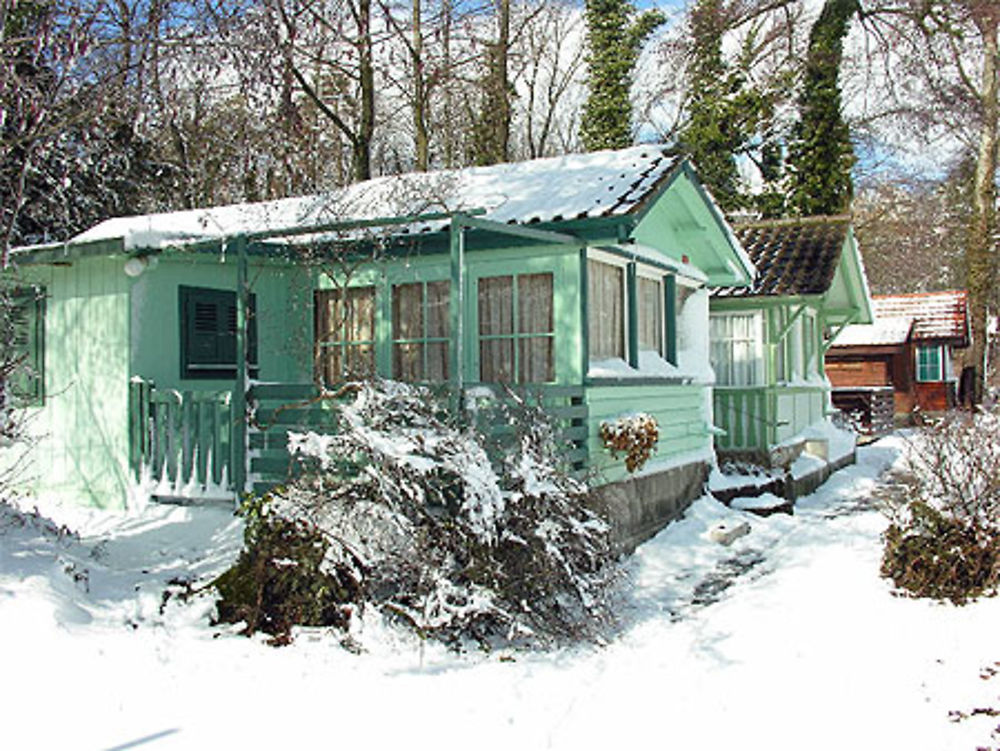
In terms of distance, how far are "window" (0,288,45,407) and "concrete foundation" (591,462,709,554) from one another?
6096mm

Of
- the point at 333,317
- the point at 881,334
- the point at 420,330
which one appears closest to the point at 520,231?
the point at 420,330

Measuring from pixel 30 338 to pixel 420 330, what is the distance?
419cm

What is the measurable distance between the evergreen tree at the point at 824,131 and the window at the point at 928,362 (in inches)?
415

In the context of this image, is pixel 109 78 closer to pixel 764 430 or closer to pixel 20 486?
pixel 20 486

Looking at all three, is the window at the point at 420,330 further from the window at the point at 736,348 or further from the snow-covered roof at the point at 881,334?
the snow-covered roof at the point at 881,334

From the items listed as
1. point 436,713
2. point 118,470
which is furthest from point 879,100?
point 436,713

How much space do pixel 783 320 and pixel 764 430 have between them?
2041 millimetres

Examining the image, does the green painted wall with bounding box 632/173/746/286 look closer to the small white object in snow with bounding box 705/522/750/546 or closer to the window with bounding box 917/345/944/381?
the small white object in snow with bounding box 705/522/750/546

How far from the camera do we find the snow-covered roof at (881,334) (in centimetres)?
2984

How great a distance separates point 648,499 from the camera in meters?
10.7

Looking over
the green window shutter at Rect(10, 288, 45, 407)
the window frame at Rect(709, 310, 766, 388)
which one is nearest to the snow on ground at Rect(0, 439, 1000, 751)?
the green window shutter at Rect(10, 288, 45, 407)

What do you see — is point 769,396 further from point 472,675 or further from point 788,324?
point 472,675

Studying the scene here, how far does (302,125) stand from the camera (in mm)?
9602

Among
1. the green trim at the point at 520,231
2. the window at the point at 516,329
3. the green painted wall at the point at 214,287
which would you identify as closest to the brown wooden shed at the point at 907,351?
the window at the point at 516,329
